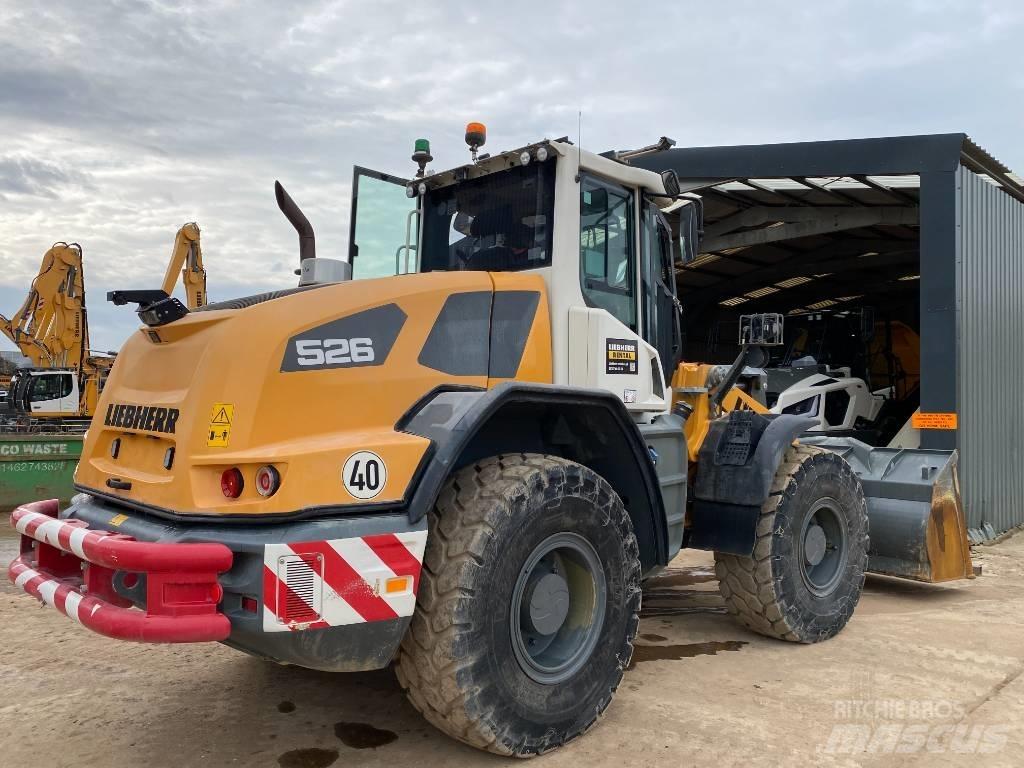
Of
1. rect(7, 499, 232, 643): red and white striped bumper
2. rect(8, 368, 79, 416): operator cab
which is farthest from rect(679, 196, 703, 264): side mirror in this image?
rect(8, 368, 79, 416): operator cab

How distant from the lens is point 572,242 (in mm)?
4047

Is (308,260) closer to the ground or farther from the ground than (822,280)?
closer to the ground

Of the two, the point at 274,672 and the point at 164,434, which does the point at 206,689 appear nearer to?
the point at 274,672

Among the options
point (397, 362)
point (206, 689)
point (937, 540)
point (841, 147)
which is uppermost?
point (841, 147)

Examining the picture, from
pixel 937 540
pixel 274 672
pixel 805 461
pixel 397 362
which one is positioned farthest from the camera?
pixel 937 540

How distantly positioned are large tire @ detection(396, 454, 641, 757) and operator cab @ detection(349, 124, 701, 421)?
0.75m

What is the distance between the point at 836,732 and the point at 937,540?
3330mm

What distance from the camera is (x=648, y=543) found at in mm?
4188

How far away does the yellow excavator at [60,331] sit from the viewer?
1952 centimetres

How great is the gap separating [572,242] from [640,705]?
2.22m

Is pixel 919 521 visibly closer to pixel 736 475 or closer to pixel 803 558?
pixel 803 558

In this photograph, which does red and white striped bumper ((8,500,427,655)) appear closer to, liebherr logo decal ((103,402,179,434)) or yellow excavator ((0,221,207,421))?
liebherr logo decal ((103,402,179,434))

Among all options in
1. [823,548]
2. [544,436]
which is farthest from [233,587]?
[823,548]

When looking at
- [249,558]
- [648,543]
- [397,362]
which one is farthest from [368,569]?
[648,543]
